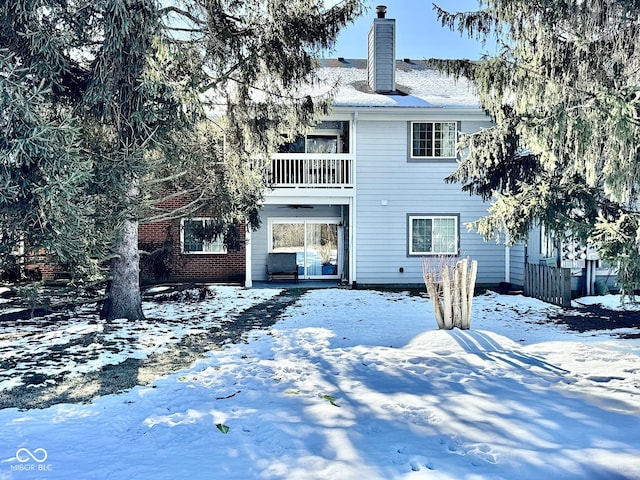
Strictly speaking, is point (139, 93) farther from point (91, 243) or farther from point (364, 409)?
point (364, 409)

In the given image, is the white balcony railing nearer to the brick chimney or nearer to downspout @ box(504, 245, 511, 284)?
the brick chimney

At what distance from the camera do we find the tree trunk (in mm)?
8656

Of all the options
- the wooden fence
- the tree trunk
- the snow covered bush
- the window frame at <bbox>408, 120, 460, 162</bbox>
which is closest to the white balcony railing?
the window frame at <bbox>408, 120, 460, 162</bbox>

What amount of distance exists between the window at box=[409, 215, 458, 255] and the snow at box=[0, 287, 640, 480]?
23.2 feet

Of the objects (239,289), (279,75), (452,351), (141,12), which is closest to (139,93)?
(141,12)

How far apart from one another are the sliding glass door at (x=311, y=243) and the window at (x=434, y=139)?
3420 mm

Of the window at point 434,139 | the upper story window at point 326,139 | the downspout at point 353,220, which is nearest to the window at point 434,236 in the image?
the downspout at point 353,220

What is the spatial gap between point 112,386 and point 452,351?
4114 millimetres

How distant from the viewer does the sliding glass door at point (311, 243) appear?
A: 610 inches

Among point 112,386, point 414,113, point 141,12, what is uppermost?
point 414,113

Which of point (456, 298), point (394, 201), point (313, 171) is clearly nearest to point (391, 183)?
point (394, 201)

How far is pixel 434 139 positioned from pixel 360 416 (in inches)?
445

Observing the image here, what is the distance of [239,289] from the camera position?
1370cm

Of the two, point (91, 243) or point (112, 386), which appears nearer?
point (112, 386)
